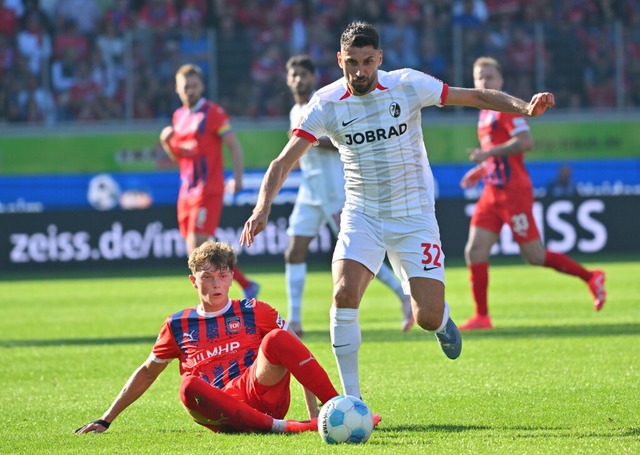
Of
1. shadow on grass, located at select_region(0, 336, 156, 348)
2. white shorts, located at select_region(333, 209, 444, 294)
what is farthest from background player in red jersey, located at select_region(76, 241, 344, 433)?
shadow on grass, located at select_region(0, 336, 156, 348)

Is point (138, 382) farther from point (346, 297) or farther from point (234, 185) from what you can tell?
point (234, 185)

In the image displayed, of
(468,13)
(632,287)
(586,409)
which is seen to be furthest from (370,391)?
(468,13)

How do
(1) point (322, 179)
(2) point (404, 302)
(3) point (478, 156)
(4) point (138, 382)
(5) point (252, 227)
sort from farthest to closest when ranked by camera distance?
(2) point (404, 302) → (1) point (322, 179) → (3) point (478, 156) → (4) point (138, 382) → (5) point (252, 227)

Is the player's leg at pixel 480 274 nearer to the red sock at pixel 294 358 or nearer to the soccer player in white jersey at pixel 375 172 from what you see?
the soccer player in white jersey at pixel 375 172

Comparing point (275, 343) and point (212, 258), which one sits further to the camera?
point (212, 258)

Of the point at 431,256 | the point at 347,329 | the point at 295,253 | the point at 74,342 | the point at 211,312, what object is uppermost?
the point at 431,256

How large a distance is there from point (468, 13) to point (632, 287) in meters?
11.2

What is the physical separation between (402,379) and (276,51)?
16366mm

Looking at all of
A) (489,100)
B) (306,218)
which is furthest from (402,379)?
(306,218)

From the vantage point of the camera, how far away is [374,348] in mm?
9203

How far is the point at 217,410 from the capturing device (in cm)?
550

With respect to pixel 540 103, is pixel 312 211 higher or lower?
lower

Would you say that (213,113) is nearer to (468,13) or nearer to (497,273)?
(497,273)

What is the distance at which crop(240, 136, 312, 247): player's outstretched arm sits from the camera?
219 inches
